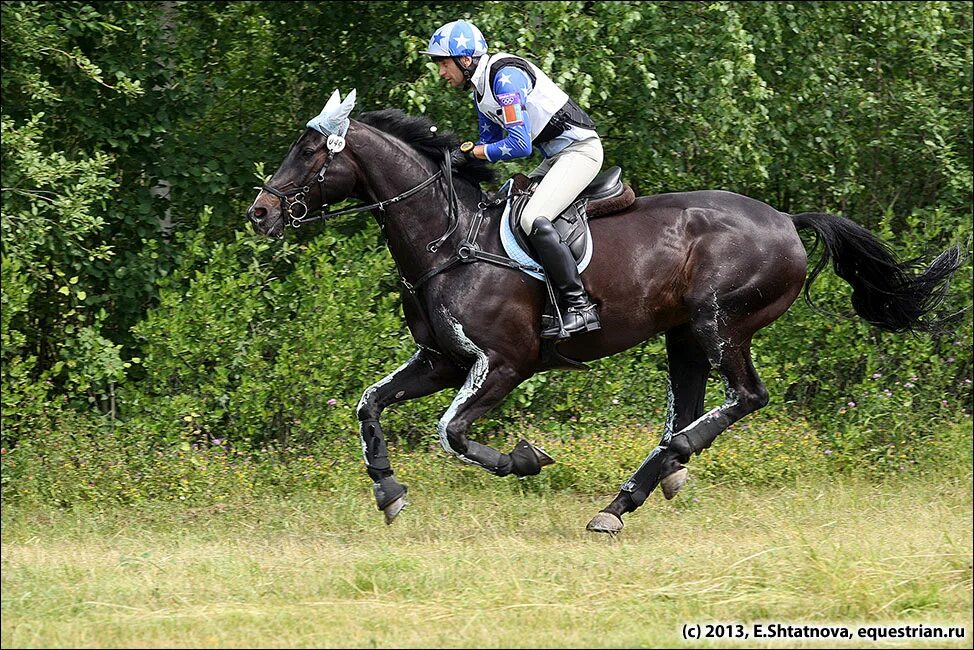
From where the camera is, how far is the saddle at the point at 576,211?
7555 millimetres

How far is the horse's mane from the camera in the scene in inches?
306

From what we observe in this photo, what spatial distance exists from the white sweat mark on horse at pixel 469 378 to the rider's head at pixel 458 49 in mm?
1415

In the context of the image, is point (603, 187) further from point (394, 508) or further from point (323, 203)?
point (394, 508)

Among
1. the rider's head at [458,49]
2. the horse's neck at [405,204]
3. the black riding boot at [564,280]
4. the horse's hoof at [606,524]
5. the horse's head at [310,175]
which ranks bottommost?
the horse's hoof at [606,524]

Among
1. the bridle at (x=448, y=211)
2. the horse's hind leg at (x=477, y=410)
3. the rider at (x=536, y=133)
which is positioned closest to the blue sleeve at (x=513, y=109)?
the rider at (x=536, y=133)

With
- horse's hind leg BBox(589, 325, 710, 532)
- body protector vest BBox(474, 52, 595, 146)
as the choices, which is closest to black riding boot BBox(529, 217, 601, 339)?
body protector vest BBox(474, 52, 595, 146)

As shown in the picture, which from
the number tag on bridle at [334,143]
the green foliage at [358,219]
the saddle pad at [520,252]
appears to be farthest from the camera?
the green foliage at [358,219]

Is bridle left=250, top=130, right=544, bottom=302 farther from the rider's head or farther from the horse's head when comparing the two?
the rider's head

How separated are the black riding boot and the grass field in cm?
131

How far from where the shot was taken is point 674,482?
817 cm

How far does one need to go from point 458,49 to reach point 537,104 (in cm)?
58

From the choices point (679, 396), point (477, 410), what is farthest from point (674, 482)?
point (477, 410)

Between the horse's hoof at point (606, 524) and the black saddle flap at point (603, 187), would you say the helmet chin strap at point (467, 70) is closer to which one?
the black saddle flap at point (603, 187)

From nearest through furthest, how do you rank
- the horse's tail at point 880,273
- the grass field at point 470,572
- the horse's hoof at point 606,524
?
the grass field at point 470,572, the horse's hoof at point 606,524, the horse's tail at point 880,273
